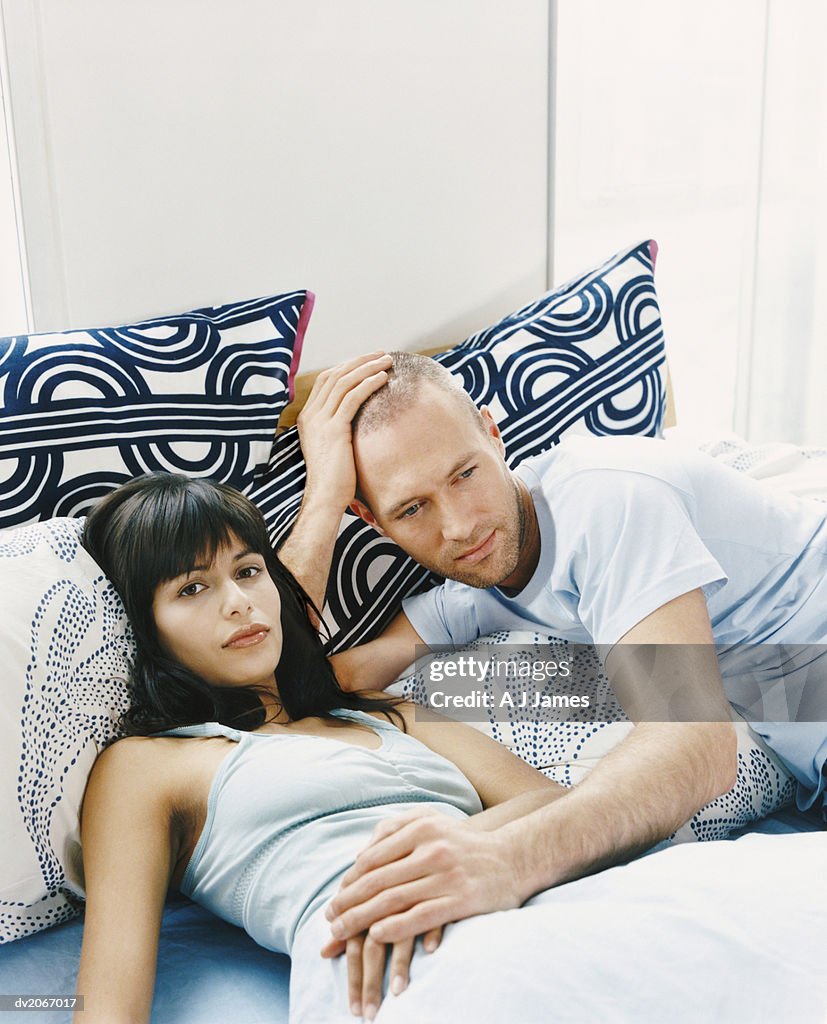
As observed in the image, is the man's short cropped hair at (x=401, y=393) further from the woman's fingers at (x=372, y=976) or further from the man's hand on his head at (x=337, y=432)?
the woman's fingers at (x=372, y=976)

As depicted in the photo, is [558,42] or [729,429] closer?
[558,42]

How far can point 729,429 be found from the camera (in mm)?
2682

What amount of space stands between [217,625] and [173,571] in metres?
0.07

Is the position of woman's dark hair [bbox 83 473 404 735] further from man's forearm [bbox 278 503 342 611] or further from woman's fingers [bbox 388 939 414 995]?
woman's fingers [bbox 388 939 414 995]

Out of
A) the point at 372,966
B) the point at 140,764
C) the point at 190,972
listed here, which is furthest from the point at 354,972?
the point at 140,764

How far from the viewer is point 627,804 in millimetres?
958

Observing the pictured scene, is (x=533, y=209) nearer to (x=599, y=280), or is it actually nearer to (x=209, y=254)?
(x=599, y=280)

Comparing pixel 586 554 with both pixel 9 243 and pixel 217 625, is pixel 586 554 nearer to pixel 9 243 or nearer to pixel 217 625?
pixel 217 625

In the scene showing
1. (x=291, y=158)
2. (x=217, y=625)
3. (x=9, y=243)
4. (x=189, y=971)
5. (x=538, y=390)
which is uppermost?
(x=291, y=158)

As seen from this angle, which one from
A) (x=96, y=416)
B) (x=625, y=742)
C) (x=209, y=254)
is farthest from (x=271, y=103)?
(x=625, y=742)

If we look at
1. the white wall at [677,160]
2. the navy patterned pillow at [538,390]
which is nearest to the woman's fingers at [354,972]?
the navy patterned pillow at [538,390]

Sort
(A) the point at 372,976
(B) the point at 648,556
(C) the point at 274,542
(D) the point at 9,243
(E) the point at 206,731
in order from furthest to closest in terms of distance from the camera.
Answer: (D) the point at 9,243
(C) the point at 274,542
(B) the point at 648,556
(E) the point at 206,731
(A) the point at 372,976

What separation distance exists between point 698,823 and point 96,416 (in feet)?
2.52

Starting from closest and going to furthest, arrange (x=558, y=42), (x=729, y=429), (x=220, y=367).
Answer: (x=220, y=367) < (x=558, y=42) < (x=729, y=429)
